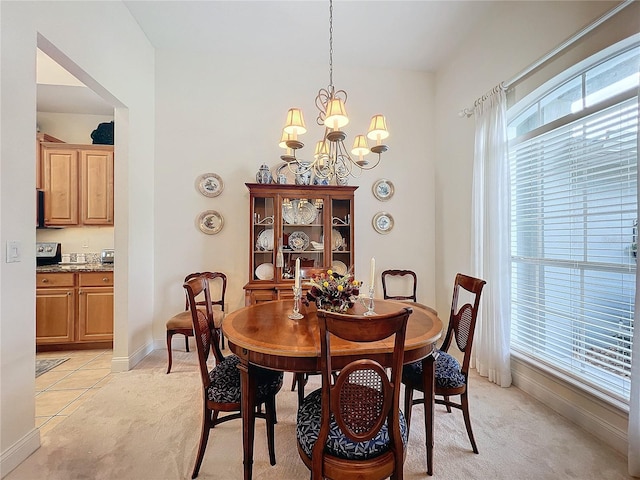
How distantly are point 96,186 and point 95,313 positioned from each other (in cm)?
154

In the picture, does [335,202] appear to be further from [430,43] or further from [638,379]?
[638,379]

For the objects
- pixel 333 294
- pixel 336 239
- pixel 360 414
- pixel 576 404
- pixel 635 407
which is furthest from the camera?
pixel 336 239

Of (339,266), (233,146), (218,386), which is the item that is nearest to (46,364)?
(218,386)

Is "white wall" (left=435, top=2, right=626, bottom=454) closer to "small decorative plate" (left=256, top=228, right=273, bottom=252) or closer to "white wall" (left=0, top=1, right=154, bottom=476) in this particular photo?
"small decorative plate" (left=256, top=228, right=273, bottom=252)

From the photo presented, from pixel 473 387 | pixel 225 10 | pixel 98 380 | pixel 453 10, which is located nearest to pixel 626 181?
pixel 473 387

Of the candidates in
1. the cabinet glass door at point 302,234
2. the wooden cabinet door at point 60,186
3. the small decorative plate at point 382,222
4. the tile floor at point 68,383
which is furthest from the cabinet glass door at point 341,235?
the wooden cabinet door at point 60,186

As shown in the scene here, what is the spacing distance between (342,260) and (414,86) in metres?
2.51

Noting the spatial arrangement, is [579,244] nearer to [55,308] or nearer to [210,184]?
[210,184]

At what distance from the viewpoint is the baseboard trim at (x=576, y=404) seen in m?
1.79

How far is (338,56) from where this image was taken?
3.56 metres

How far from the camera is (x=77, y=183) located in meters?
3.58

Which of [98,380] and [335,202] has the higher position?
[335,202]

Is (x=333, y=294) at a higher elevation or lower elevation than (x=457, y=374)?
higher

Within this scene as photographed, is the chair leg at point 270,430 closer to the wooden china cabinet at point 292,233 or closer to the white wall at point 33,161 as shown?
the white wall at point 33,161
